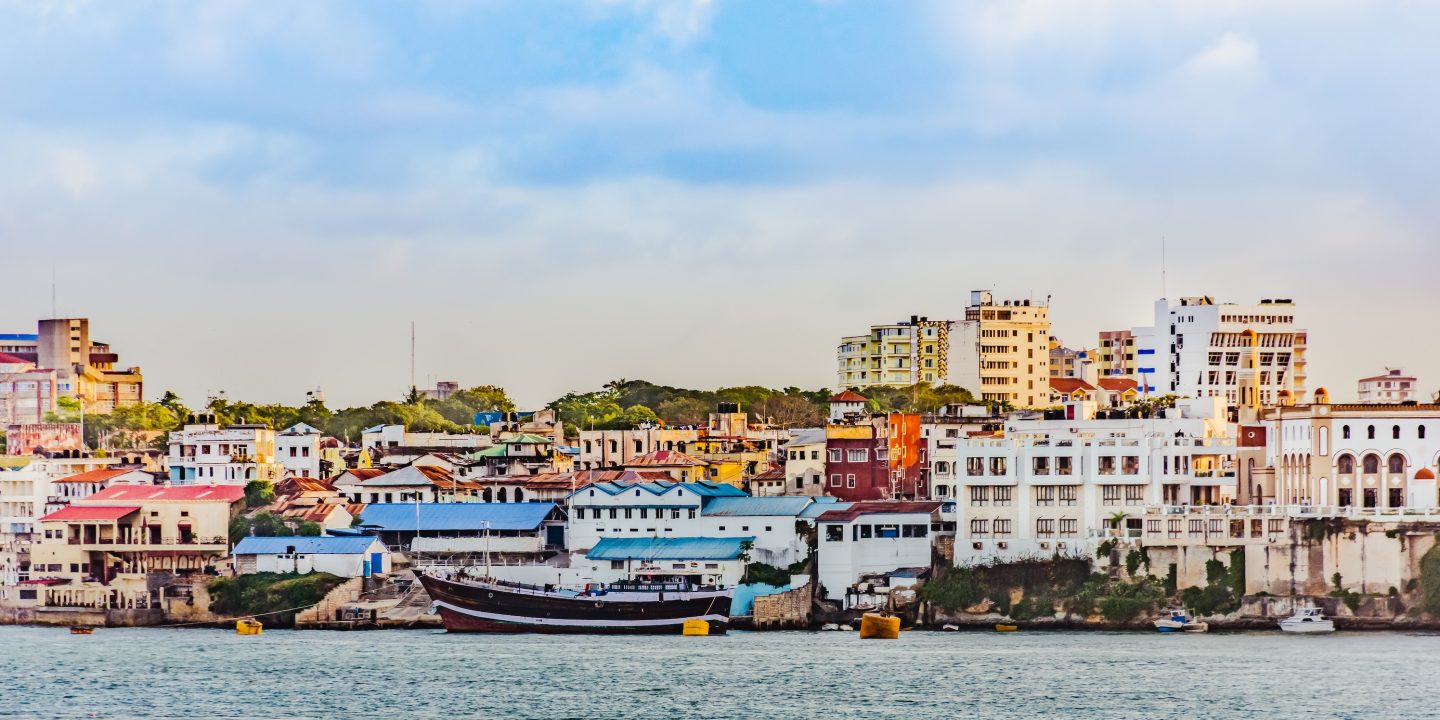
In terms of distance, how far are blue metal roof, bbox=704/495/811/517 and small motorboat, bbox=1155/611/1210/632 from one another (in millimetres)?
14303

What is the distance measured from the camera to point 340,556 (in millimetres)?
83938

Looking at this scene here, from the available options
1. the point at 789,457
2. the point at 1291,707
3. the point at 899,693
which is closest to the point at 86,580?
the point at 789,457

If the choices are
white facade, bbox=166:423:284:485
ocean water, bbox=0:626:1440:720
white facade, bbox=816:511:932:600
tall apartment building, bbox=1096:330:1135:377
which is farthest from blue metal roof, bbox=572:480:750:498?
tall apartment building, bbox=1096:330:1135:377

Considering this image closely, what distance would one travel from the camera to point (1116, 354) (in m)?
152

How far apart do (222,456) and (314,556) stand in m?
15.3

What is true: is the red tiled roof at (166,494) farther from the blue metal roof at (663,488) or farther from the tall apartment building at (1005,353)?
the tall apartment building at (1005,353)

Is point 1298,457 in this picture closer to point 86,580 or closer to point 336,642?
point 336,642

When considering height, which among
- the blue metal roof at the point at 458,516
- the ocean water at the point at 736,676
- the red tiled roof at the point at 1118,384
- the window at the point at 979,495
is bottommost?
the ocean water at the point at 736,676

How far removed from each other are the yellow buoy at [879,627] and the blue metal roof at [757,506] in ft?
28.8

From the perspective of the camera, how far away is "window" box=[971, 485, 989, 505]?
260 ft

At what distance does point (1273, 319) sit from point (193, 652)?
2930 inches

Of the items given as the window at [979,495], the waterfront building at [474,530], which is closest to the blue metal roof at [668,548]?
the waterfront building at [474,530]

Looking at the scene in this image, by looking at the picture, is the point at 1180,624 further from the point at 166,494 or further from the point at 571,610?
the point at 166,494

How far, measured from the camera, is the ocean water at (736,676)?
56656mm
